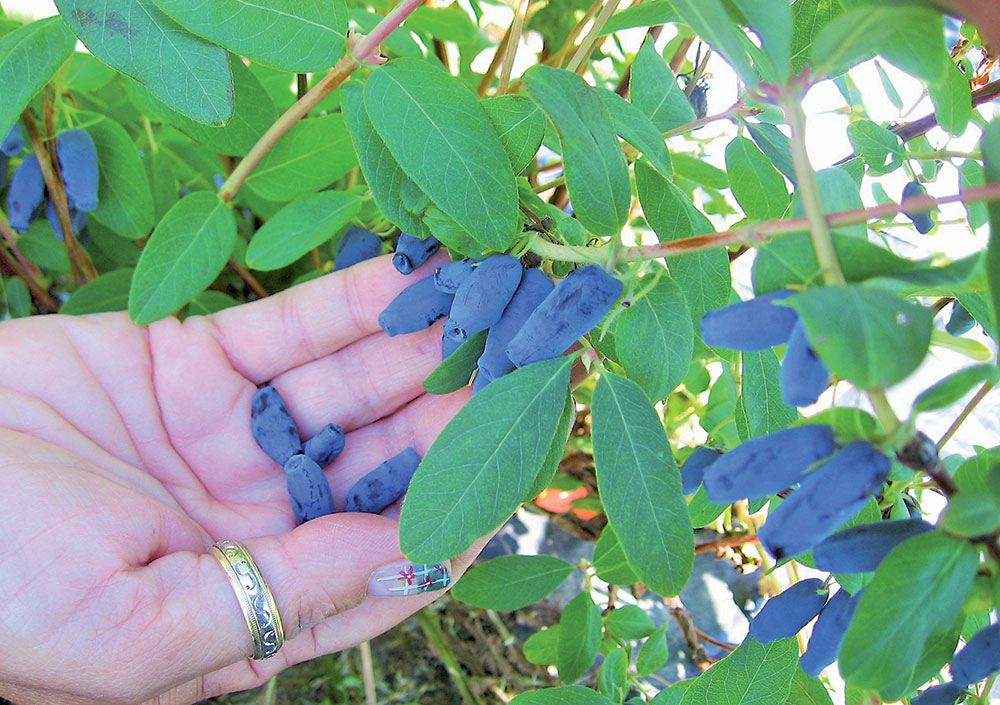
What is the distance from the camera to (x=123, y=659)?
89 centimetres

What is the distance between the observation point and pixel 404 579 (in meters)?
1.02

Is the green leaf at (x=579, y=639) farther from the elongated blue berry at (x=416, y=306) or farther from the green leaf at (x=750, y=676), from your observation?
the elongated blue berry at (x=416, y=306)

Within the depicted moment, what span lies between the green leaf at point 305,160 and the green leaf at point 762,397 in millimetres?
660

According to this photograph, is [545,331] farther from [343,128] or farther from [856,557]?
[343,128]

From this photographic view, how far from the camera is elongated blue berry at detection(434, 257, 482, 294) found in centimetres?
84

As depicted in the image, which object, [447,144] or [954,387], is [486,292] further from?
[954,387]

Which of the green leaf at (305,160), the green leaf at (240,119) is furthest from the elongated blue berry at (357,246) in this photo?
the green leaf at (240,119)

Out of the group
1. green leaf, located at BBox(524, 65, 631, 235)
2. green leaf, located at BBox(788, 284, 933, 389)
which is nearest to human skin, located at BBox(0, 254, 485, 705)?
green leaf, located at BBox(524, 65, 631, 235)

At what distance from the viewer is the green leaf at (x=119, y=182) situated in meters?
1.26

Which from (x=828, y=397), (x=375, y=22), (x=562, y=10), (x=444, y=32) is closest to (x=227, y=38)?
(x=375, y=22)

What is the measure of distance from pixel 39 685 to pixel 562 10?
1468mm

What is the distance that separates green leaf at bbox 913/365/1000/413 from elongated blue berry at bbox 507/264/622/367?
274mm

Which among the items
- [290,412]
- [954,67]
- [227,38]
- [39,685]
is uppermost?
[227,38]

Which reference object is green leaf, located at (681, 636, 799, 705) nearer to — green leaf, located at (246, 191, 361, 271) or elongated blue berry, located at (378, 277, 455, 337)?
elongated blue berry, located at (378, 277, 455, 337)
